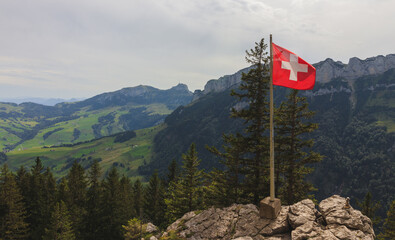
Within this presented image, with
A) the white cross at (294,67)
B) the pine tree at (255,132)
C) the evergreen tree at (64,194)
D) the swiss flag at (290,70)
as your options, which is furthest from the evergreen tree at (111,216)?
the white cross at (294,67)

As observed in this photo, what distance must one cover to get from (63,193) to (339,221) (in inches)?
1908

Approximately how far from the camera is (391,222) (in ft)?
116

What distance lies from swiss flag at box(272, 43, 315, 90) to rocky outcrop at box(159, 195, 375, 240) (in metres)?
9.29

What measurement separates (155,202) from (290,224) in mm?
47715

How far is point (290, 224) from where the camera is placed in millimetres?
14367

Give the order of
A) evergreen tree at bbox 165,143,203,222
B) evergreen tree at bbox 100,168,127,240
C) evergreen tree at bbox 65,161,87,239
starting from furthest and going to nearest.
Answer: evergreen tree at bbox 100,168,127,240, evergreen tree at bbox 65,161,87,239, evergreen tree at bbox 165,143,203,222

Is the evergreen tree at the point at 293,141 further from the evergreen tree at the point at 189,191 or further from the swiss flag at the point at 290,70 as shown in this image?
the evergreen tree at the point at 189,191

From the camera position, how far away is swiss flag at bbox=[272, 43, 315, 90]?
14.8 metres

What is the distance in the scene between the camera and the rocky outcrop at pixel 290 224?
42.8 feet

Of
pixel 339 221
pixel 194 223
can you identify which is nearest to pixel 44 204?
pixel 194 223

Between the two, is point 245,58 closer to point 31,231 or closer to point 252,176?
point 252,176

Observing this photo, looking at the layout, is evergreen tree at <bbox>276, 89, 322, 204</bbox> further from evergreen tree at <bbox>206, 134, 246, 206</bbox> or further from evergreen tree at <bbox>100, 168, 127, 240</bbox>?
evergreen tree at <bbox>100, 168, 127, 240</bbox>

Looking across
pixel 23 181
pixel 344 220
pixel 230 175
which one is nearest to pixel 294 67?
pixel 344 220

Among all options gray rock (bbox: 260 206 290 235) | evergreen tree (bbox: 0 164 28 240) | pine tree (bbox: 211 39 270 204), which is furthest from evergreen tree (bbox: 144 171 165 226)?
gray rock (bbox: 260 206 290 235)
